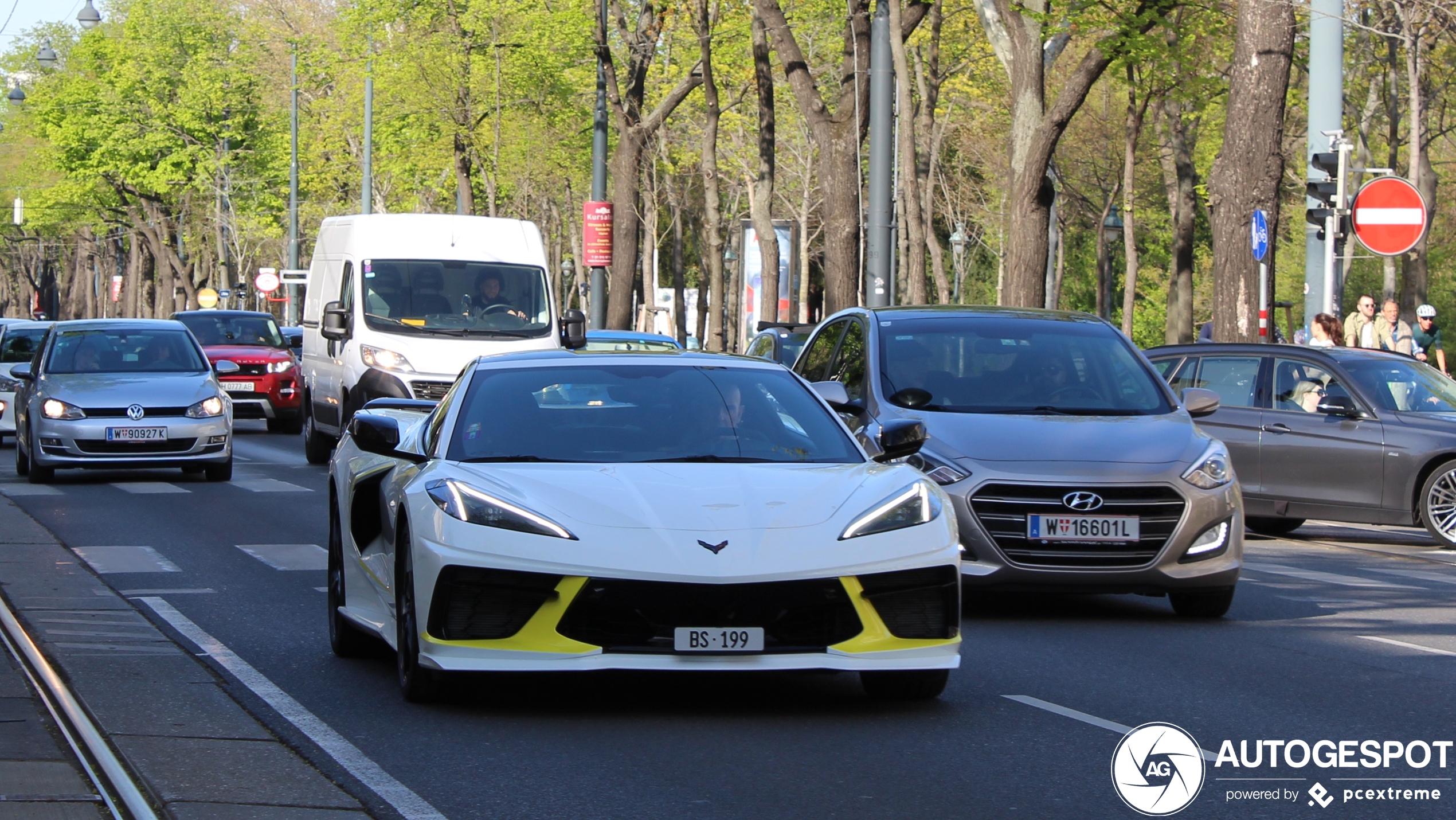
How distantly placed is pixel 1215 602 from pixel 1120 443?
3.36 ft

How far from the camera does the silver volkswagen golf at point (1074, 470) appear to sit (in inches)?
402

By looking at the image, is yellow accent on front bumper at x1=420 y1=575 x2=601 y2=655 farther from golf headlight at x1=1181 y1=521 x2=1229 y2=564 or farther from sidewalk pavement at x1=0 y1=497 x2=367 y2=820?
golf headlight at x1=1181 y1=521 x2=1229 y2=564

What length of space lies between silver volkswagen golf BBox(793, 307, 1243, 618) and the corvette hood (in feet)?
8.55

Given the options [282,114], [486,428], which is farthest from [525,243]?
[282,114]

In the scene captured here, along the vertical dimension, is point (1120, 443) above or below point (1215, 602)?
above

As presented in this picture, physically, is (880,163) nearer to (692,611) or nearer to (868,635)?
(868,635)

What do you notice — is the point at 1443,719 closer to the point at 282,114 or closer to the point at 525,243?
the point at 525,243

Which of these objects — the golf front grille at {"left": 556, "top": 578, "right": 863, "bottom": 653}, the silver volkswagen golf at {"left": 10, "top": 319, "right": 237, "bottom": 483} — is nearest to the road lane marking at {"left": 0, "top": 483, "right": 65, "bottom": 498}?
the silver volkswagen golf at {"left": 10, "top": 319, "right": 237, "bottom": 483}

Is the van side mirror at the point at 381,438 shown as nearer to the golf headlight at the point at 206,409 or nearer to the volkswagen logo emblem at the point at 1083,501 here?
the volkswagen logo emblem at the point at 1083,501

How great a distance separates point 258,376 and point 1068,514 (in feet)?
72.8

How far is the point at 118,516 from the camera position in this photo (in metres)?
16.2

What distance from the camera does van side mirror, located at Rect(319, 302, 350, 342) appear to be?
20750mm

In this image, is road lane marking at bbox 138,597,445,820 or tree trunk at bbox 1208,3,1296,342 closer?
road lane marking at bbox 138,597,445,820

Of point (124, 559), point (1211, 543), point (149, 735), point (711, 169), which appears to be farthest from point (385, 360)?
point (711, 169)
